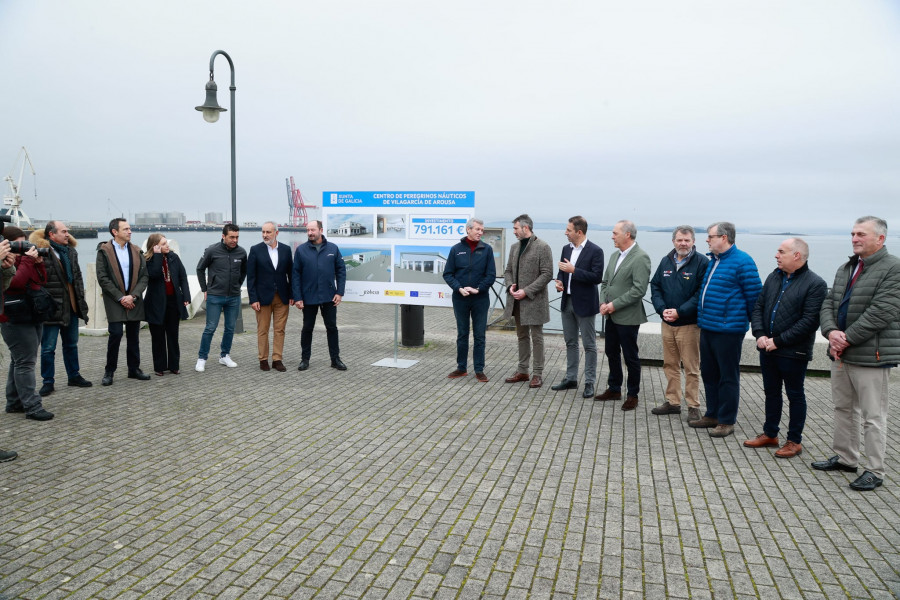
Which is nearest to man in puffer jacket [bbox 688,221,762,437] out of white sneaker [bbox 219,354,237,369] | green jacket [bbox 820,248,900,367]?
green jacket [bbox 820,248,900,367]

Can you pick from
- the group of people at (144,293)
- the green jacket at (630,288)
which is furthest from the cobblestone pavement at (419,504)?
the green jacket at (630,288)

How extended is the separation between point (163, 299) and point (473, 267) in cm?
399

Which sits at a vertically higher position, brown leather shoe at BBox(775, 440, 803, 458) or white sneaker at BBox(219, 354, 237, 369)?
white sneaker at BBox(219, 354, 237, 369)

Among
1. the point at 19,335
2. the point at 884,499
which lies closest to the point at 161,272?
the point at 19,335

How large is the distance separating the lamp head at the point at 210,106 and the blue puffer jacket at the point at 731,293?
29.7ft

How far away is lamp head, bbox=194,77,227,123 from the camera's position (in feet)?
36.6

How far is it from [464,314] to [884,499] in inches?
197

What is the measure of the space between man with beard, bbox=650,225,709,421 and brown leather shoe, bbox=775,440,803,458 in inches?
38.6

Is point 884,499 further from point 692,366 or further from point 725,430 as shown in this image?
point 692,366

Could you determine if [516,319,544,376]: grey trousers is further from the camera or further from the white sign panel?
the camera

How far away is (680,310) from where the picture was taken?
6.20 meters

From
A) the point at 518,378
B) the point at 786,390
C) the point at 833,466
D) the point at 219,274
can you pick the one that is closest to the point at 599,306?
the point at 518,378

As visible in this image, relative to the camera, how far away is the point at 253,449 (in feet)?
17.4

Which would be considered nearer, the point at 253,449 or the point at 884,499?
the point at 884,499
